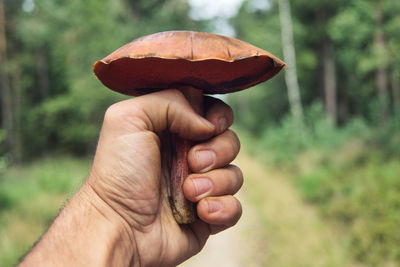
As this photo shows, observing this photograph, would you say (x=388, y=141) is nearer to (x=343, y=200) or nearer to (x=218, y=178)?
(x=343, y=200)

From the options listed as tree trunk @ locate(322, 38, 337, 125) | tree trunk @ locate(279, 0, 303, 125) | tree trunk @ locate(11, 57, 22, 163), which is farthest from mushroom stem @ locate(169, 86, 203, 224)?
tree trunk @ locate(322, 38, 337, 125)

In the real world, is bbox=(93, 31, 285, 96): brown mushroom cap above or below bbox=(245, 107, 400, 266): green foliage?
above

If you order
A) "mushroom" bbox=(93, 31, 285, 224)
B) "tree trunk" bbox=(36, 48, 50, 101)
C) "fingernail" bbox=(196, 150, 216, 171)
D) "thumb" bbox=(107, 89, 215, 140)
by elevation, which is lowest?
"tree trunk" bbox=(36, 48, 50, 101)

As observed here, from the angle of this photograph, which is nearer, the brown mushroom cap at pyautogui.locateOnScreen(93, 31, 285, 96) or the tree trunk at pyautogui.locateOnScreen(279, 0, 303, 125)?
the brown mushroom cap at pyautogui.locateOnScreen(93, 31, 285, 96)

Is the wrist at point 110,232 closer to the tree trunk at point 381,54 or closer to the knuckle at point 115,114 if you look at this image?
the knuckle at point 115,114

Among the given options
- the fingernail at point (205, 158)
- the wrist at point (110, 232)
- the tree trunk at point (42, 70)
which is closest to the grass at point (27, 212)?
the wrist at point (110, 232)

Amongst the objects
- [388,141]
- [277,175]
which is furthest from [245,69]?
[277,175]

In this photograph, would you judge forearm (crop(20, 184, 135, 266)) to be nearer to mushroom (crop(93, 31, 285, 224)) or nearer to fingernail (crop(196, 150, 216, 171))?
mushroom (crop(93, 31, 285, 224))
